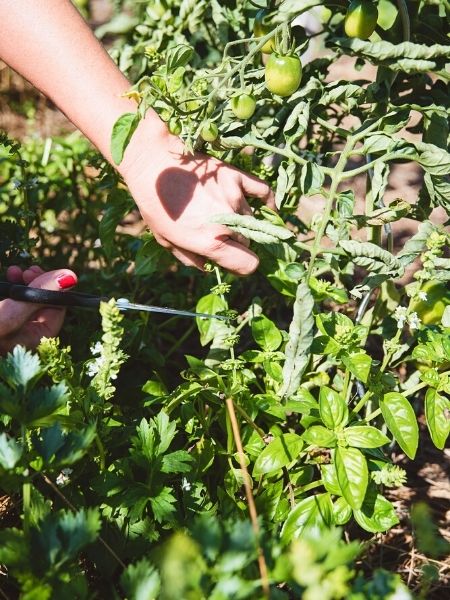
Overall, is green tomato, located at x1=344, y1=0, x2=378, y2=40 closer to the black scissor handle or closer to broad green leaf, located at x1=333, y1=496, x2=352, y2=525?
the black scissor handle

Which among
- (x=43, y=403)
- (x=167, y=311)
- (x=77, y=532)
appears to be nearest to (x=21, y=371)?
(x=43, y=403)

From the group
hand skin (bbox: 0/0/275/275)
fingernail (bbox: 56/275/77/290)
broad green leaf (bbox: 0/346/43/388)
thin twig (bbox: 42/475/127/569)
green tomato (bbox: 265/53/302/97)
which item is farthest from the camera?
fingernail (bbox: 56/275/77/290)

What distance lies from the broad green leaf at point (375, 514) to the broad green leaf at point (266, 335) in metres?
0.31

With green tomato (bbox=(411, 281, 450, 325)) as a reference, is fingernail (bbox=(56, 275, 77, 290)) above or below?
above

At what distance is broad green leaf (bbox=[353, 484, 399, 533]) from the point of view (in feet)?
3.50

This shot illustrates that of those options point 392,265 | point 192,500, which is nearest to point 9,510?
point 192,500

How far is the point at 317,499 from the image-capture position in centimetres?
108

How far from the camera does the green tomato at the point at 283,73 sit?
102 centimetres

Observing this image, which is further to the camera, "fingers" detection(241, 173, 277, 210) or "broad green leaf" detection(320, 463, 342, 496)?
"fingers" detection(241, 173, 277, 210)

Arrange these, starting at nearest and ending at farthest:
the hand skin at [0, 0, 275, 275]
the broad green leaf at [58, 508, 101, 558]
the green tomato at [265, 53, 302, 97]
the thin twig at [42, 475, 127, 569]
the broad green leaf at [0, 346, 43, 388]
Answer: the broad green leaf at [58, 508, 101, 558], the broad green leaf at [0, 346, 43, 388], the thin twig at [42, 475, 127, 569], the green tomato at [265, 53, 302, 97], the hand skin at [0, 0, 275, 275]

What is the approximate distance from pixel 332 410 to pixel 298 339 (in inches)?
5.5

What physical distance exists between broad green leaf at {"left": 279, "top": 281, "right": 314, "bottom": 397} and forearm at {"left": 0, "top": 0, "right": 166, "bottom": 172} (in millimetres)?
404

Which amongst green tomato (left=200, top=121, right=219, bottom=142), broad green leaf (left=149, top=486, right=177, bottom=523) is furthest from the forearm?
broad green leaf (left=149, top=486, right=177, bottom=523)

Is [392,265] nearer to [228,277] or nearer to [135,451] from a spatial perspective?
[228,277]
